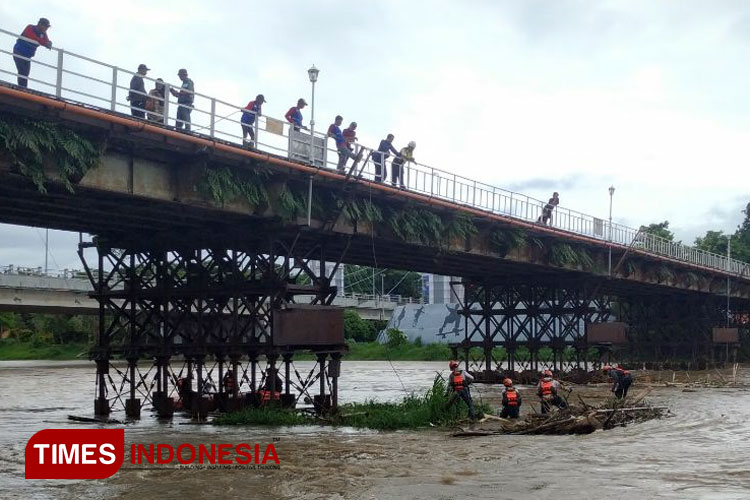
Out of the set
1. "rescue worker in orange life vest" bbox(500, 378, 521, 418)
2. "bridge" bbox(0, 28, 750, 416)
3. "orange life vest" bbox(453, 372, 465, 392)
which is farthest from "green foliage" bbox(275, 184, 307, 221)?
"rescue worker in orange life vest" bbox(500, 378, 521, 418)

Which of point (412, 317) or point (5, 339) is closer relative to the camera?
point (412, 317)

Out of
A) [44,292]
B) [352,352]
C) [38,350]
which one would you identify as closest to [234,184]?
[44,292]

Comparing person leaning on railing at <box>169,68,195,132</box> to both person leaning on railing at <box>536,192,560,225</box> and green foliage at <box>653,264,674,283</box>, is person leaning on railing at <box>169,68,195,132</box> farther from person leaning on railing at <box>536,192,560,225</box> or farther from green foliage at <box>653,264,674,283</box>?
green foliage at <box>653,264,674,283</box>

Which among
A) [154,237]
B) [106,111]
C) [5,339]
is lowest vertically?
[5,339]

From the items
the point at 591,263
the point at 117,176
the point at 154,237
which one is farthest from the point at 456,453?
the point at 591,263

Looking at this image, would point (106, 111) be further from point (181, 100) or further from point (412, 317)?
point (412, 317)

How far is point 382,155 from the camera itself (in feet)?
86.6

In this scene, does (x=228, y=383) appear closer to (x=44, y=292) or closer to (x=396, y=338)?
(x=44, y=292)

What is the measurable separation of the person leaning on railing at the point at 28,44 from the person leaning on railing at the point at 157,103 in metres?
2.43

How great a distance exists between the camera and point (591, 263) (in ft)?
134

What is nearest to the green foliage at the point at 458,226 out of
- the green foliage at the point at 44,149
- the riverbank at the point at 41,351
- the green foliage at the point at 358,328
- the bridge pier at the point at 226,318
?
the bridge pier at the point at 226,318

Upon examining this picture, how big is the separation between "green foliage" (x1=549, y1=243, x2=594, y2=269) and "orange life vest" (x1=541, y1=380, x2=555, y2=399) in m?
15.9

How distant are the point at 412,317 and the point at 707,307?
32296 mm

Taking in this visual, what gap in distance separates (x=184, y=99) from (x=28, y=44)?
4.30 m
